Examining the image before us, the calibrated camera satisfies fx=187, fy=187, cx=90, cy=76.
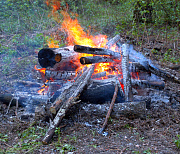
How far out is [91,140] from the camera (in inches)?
138

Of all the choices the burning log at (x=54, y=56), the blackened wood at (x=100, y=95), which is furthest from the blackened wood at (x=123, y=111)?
the burning log at (x=54, y=56)

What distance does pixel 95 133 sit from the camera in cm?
374

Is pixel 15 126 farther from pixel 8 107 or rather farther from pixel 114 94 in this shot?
pixel 114 94

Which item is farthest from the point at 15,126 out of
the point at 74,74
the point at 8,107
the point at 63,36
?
the point at 63,36

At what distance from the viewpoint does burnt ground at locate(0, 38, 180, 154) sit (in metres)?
3.11

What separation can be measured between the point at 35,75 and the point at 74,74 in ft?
5.92

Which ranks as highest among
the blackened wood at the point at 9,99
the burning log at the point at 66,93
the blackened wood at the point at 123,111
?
the burning log at the point at 66,93

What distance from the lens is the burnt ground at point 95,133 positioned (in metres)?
3.11

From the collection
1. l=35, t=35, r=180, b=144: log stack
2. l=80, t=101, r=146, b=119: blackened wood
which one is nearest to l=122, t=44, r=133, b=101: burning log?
l=35, t=35, r=180, b=144: log stack

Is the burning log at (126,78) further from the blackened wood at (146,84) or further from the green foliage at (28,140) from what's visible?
the green foliage at (28,140)

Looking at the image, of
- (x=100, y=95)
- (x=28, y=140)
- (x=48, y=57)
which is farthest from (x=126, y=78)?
(x=28, y=140)

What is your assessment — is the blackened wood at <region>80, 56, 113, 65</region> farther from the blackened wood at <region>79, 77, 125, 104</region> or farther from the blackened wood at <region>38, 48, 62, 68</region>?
the blackened wood at <region>79, 77, 125, 104</region>

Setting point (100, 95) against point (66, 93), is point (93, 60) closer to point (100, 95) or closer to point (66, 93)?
point (100, 95)

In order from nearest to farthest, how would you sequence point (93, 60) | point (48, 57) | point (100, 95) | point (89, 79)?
1. point (100, 95)
2. point (89, 79)
3. point (48, 57)
4. point (93, 60)
